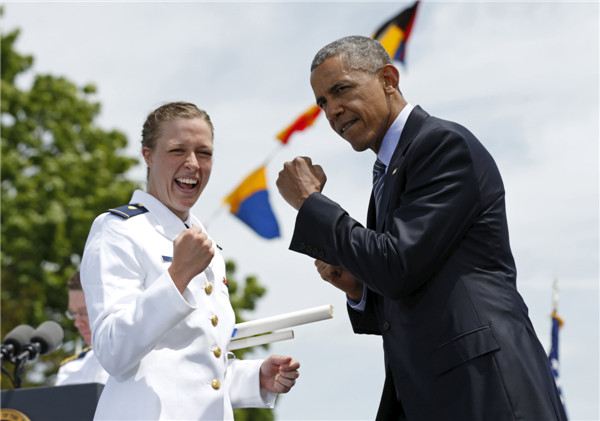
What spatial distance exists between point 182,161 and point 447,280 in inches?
48.2

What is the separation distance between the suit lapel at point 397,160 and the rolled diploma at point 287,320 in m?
0.46

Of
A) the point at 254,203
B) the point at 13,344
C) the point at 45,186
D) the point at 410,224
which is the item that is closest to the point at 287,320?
the point at 410,224

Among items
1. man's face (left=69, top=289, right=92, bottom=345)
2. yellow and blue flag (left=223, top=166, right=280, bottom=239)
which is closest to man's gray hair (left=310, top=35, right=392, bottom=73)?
man's face (left=69, top=289, right=92, bottom=345)

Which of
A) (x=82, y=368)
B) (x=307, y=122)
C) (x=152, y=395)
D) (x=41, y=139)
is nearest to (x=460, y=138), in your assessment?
(x=152, y=395)

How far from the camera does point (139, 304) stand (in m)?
2.99

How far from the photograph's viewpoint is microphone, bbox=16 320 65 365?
7.62 meters

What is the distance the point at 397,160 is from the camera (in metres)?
3.27

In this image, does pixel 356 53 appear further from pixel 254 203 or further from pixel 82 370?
pixel 254 203

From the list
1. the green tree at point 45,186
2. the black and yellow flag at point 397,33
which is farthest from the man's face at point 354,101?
the green tree at point 45,186

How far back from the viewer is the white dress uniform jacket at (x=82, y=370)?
7830 millimetres

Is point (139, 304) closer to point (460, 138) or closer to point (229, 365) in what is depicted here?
point (229, 365)

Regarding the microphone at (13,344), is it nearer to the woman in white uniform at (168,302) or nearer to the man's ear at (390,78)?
the woman in white uniform at (168,302)

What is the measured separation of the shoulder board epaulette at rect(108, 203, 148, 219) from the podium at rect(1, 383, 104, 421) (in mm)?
2873

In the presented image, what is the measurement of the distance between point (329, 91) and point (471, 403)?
1.42 meters
